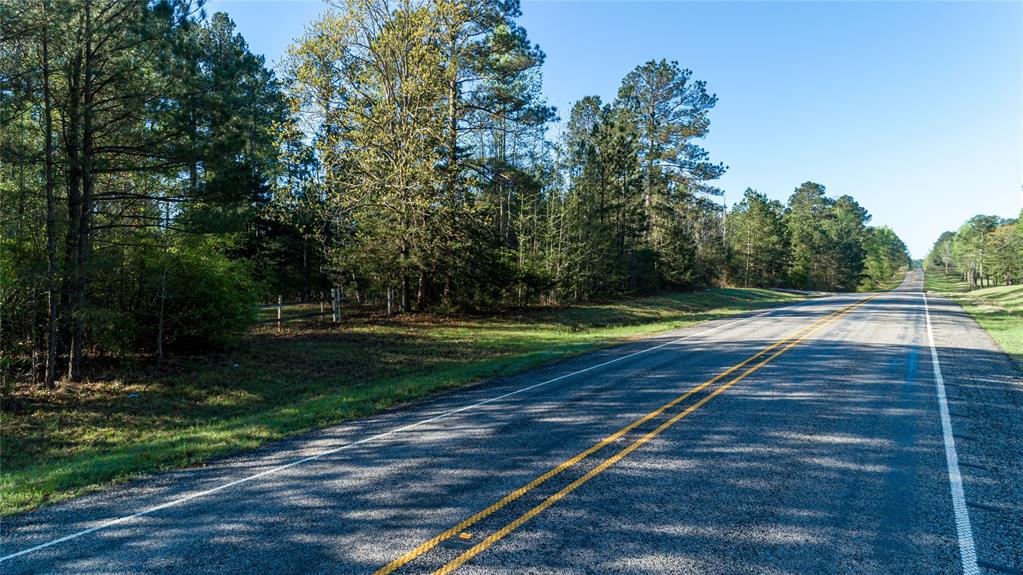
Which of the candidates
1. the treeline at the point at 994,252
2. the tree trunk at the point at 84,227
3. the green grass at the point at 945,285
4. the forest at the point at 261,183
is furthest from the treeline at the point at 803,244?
the tree trunk at the point at 84,227

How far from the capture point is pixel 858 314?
83.3 ft

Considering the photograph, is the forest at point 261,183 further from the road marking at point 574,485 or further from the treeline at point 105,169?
the road marking at point 574,485

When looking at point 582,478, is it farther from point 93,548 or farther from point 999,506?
point 93,548

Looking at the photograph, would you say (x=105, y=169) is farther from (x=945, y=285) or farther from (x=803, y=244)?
(x=945, y=285)

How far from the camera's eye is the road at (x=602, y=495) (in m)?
4.20

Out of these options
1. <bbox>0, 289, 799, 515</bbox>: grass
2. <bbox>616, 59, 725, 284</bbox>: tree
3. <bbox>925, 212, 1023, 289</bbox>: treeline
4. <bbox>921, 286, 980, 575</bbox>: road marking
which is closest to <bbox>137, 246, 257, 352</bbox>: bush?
<bbox>0, 289, 799, 515</bbox>: grass

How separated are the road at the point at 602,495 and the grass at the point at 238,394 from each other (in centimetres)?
83

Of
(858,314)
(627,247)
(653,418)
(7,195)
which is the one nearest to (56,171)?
(7,195)

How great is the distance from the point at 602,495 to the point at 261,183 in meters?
26.8

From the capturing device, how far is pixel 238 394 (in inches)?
438

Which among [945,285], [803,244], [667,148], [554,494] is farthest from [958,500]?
[945,285]

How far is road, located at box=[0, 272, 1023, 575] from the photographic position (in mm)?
4203

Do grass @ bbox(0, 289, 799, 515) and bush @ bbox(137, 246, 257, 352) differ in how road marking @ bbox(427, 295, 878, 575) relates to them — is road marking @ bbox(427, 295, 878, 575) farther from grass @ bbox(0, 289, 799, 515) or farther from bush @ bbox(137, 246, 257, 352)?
bush @ bbox(137, 246, 257, 352)

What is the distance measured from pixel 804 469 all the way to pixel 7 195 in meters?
14.7
